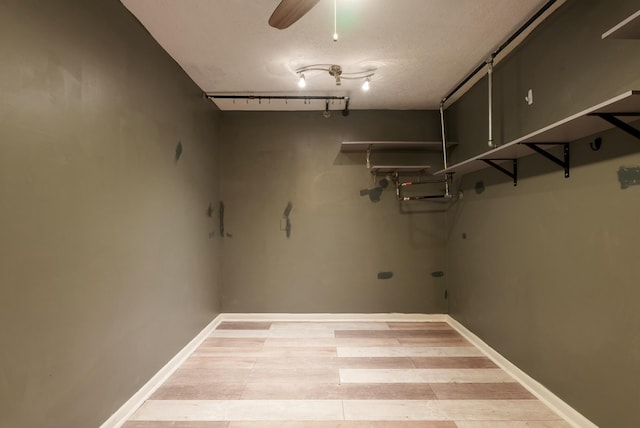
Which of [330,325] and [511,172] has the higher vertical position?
[511,172]

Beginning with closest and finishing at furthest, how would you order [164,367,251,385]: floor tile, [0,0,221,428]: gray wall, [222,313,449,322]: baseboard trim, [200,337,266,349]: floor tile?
[0,0,221,428]: gray wall, [164,367,251,385]: floor tile, [200,337,266,349]: floor tile, [222,313,449,322]: baseboard trim

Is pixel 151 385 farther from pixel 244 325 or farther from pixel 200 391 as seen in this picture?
pixel 244 325

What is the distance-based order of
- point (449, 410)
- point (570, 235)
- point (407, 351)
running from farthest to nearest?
point (407, 351) < point (449, 410) < point (570, 235)

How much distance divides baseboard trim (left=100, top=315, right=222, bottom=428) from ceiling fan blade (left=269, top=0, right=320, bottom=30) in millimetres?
2260

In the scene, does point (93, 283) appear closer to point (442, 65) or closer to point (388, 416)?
point (388, 416)

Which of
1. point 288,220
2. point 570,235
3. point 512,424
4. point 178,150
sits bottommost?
point 512,424

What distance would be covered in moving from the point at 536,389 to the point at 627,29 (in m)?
2.09

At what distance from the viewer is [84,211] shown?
1.52 m

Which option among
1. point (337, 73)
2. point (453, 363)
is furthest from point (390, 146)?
point (453, 363)

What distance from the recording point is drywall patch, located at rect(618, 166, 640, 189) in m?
1.40

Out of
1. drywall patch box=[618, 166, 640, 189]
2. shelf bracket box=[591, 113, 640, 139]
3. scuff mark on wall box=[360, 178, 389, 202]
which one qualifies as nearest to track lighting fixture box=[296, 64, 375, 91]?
scuff mark on wall box=[360, 178, 389, 202]

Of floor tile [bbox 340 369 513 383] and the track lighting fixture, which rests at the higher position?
the track lighting fixture

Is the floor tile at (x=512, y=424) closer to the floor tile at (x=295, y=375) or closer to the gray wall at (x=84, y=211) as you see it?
the floor tile at (x=295, y=375)

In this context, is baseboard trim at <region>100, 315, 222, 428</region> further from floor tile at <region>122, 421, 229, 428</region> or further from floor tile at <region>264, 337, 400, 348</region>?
floor tile at <region>264, 337, 400, 348</region>
